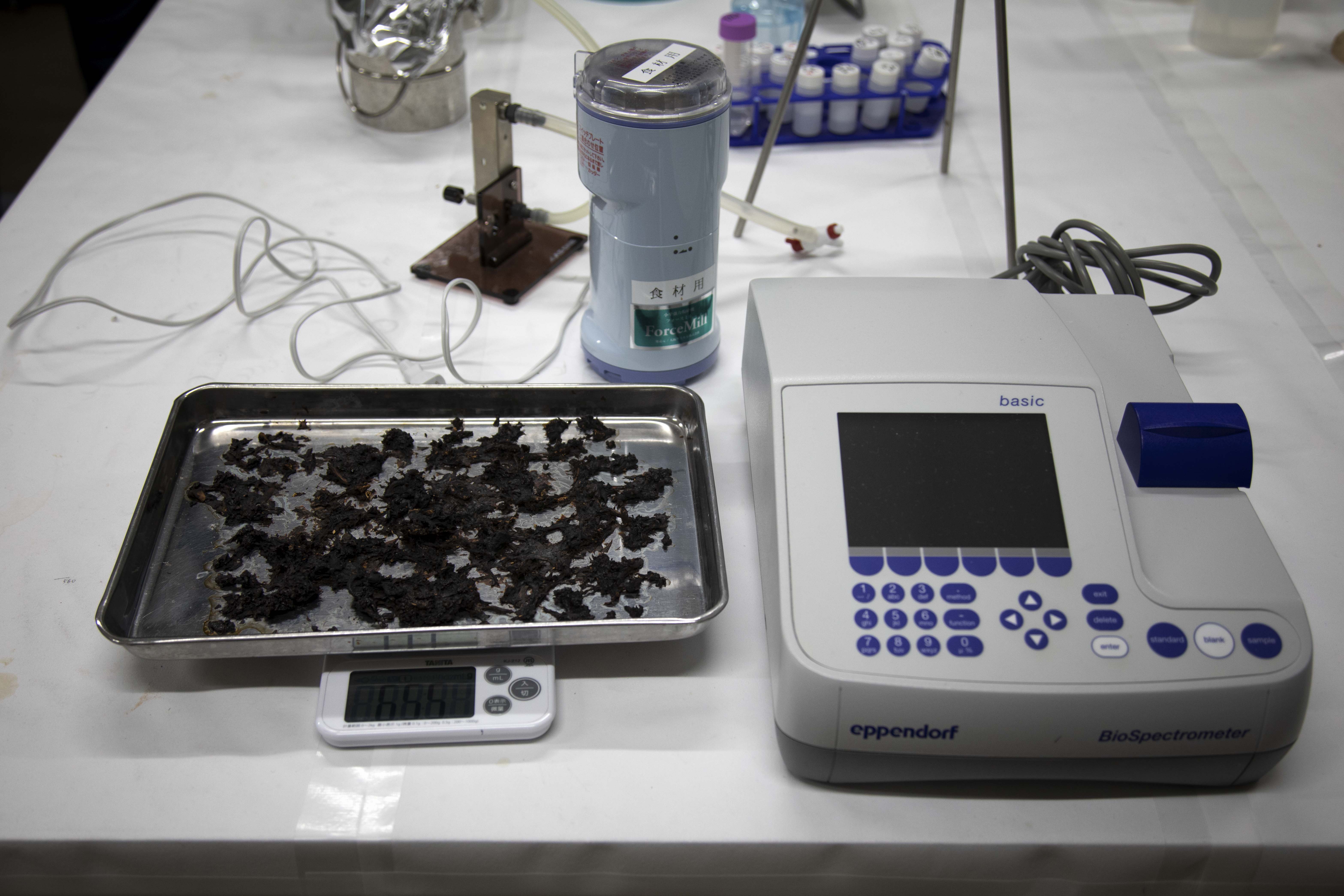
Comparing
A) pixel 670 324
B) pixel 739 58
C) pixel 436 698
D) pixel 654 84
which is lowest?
pixel 436 698

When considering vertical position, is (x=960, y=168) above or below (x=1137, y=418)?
below

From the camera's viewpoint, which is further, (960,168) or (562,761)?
(960,168)

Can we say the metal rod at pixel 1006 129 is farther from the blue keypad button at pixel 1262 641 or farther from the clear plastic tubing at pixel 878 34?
the blue keypad button at pixel 1262 641

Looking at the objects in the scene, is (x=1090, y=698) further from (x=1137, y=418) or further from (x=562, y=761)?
(x=562, y=761)

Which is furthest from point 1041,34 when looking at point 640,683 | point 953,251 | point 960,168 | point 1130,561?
point 640,683

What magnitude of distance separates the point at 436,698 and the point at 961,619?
367 mm

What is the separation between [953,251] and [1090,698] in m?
0.77

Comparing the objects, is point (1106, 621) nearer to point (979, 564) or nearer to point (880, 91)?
point (979, 564)

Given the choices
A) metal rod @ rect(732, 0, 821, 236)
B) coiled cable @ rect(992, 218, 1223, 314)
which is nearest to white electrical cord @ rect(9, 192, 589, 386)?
metal rod @ rect(732, 0, 821, 236)

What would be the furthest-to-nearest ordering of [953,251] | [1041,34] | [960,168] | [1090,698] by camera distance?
[1041,34], [960,168], [953,251], [1090,698]

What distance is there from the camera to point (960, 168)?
1.39 meters

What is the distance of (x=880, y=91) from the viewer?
139 cm

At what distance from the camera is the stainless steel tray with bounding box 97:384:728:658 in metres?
0.67

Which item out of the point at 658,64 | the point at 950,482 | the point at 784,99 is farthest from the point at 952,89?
the point at 950,482
